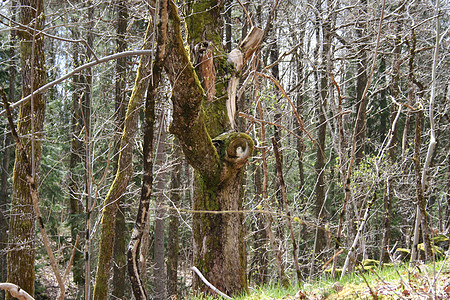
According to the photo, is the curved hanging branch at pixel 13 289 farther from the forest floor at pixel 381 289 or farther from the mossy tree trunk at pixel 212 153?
the mossy tree trunk at pixel 212 153

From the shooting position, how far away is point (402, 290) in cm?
246

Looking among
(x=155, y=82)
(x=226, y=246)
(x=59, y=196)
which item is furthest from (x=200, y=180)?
(x=59, y=196)

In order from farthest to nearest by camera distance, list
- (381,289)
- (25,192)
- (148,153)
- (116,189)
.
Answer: (116,189)
(25,192)
(148,153)
(381,289)

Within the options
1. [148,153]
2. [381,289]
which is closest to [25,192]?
[148,153]

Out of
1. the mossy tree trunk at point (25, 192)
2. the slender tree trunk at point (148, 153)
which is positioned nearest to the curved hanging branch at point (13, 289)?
the slender tree trunk at point (148, 153)

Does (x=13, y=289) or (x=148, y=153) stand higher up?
(x=148, y=153)

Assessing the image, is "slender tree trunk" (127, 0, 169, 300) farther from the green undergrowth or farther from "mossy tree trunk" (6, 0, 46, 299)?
"mossy tree trunk" (6, 0, 46, 299)

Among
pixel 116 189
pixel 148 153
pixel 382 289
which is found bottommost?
pixel 382 289

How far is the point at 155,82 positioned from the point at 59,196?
12.1 metres

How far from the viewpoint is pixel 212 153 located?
3.93 m

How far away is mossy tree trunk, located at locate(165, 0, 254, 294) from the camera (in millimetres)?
3721

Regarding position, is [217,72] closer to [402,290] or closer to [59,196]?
[402,290]

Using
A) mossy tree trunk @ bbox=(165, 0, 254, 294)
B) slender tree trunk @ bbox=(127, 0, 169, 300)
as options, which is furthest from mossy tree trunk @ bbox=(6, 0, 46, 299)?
slender tree trunk @ bbox=(127, 0, 169, 300)

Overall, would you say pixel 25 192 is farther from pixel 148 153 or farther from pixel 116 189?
pixel 148 153
